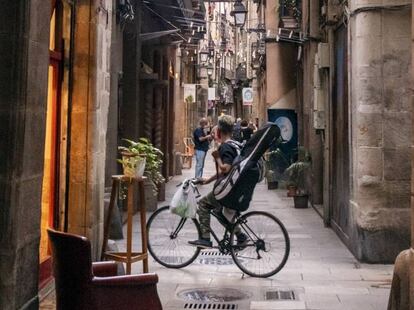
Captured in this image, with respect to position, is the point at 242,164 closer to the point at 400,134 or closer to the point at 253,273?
the point at 253,273

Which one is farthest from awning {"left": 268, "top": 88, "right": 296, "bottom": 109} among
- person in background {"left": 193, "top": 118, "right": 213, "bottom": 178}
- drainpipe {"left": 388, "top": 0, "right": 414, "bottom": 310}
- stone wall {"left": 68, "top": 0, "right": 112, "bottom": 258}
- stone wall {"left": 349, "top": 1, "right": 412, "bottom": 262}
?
drainpipe {"left": 388, "top": 0, "right": 414, "bottom": 310}

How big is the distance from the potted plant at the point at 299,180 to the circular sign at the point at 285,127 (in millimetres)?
3359

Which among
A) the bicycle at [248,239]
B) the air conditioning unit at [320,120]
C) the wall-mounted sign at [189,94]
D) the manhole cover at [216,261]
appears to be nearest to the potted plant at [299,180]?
the air conditioning unit at [320,120]

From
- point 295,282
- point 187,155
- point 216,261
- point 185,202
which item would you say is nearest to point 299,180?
point 216,261

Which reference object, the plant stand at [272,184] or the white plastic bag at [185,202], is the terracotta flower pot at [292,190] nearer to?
the plant stand at [272,184]

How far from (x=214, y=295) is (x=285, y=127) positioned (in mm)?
13936

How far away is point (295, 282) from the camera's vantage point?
825 centimetres

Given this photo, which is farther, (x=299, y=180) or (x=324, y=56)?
(x=299, y=180)

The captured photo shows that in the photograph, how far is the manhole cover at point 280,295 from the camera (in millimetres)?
7430

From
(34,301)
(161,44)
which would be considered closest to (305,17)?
(161,44)

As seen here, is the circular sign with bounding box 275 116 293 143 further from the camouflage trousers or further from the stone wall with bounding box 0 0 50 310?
the stone wall with bounding box 0 0 50 310

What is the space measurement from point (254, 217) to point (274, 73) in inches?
588

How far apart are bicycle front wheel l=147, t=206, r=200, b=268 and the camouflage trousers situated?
0.11 meters

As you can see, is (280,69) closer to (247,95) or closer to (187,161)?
(187,161)
